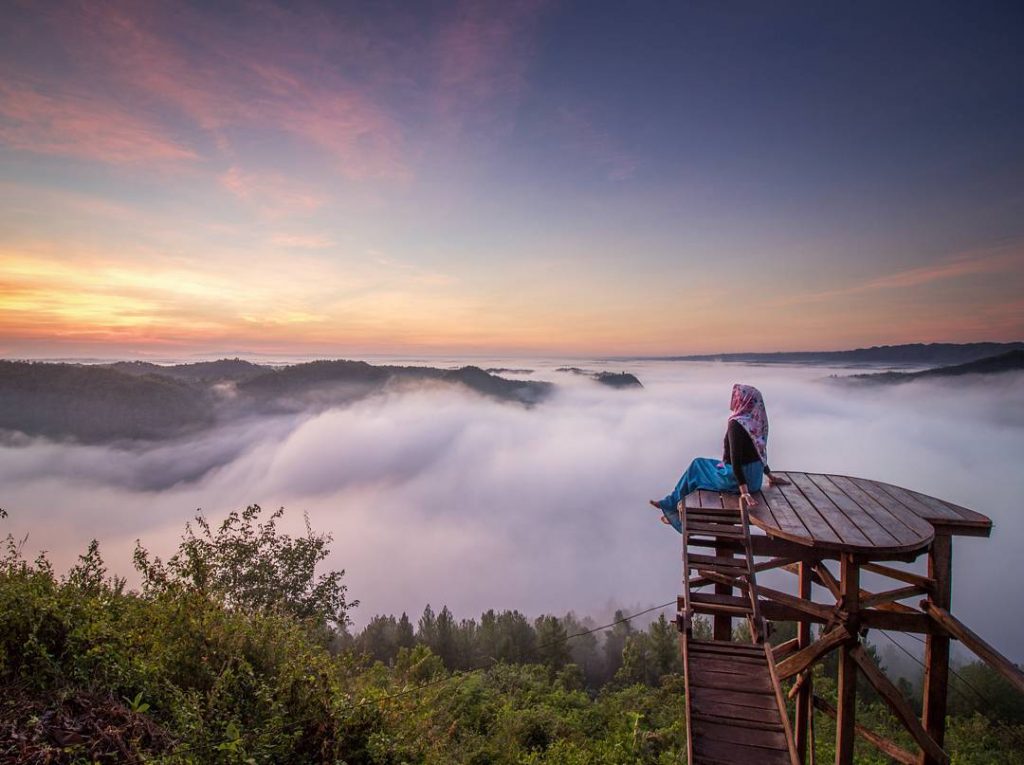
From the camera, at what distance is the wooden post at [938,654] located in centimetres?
548

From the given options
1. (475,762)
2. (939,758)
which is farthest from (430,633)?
(939,758)

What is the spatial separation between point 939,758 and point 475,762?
1172 cm

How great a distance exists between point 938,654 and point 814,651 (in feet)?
5.36

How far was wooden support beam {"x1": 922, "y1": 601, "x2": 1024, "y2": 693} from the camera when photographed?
507 centimetres

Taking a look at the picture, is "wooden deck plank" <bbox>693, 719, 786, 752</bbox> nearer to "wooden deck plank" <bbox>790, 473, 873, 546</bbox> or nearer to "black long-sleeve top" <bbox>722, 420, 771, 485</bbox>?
"wooden deck plank" <bbox>790, 473, 873, 546</bbox>

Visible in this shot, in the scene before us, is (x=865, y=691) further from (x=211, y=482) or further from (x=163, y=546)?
(x=211, y=482)

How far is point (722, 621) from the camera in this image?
5.66 metres

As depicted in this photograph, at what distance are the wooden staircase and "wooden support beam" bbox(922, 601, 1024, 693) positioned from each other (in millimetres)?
2348

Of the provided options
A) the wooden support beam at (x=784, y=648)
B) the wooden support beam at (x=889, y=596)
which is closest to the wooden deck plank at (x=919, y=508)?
the wooden support beam at (x=889, y=596)

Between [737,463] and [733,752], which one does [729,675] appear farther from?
[737,463]

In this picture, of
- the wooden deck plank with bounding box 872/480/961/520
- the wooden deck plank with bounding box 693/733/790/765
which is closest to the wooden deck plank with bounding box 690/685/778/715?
the wooden deck plank with bounding box 693/733/790/765

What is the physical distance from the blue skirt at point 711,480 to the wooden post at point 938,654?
196 cm

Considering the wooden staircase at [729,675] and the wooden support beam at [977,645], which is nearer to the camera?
the wooden staircase at [729,675]

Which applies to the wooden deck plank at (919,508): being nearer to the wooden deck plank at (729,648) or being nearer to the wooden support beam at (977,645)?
the wooden support beam at (977,645)
